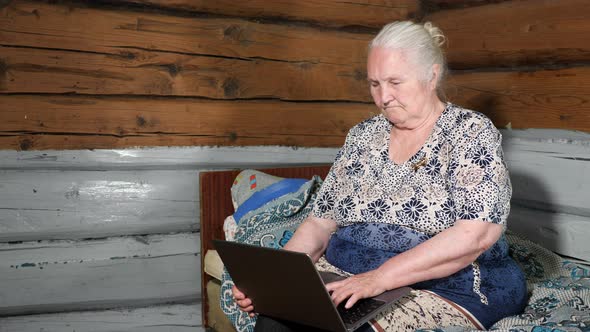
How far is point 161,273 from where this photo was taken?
297cm

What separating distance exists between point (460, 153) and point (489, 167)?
0.31 ft

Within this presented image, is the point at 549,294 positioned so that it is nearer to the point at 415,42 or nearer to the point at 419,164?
the point at 419,164

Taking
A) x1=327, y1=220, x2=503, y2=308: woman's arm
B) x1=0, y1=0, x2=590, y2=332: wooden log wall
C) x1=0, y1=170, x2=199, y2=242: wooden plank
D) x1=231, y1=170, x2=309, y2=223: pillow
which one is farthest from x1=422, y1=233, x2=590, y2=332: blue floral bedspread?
x1=0, y1=170, x2=199, y2=242: wooden plank

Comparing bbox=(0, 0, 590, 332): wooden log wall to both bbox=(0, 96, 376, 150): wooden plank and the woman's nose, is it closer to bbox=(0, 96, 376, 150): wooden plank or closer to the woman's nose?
Result: bbox=(0, 96, 376, 150): wooden plank

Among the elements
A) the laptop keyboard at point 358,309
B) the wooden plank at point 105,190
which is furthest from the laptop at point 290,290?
the wooden plank at point 105,190

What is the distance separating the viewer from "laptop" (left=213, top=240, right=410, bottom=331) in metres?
1.45

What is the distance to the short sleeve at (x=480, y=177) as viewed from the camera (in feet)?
5.59

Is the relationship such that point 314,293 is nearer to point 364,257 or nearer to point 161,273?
point 364,257

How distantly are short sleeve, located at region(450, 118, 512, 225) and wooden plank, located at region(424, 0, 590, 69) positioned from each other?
0.86 metres

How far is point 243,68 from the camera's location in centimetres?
299

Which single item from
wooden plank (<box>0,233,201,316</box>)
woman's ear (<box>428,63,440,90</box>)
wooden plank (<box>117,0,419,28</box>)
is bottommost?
wooden plank (<box>0,233,201,316</box>)

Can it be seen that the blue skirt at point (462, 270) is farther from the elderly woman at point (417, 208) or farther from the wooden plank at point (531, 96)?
the wooden plank at point (531, 96)

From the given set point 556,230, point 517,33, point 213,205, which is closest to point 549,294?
point 556,230

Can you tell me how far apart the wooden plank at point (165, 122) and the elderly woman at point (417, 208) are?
829mm
